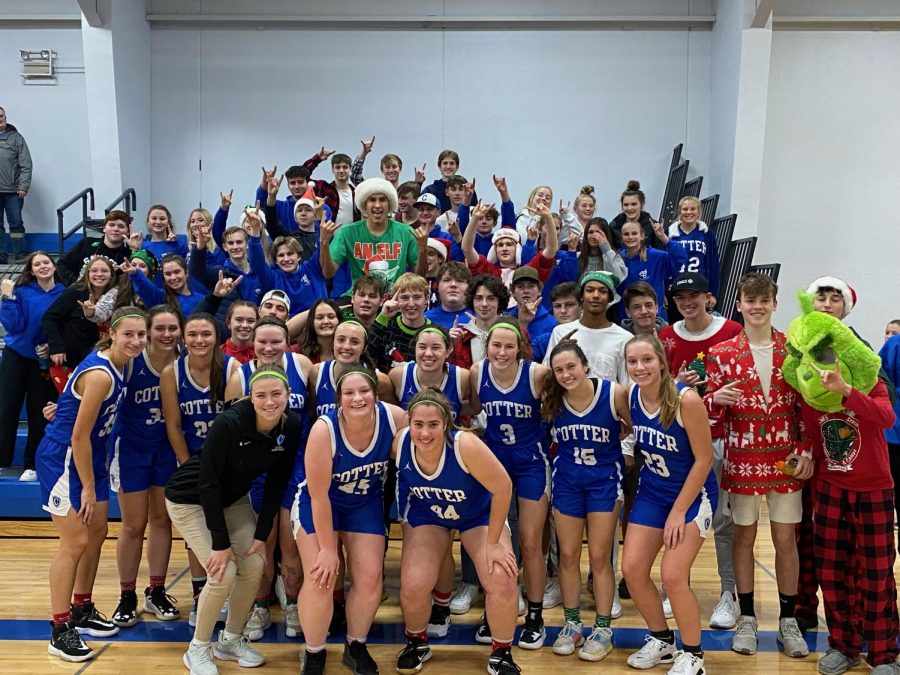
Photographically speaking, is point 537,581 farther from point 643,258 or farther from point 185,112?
point 185,112

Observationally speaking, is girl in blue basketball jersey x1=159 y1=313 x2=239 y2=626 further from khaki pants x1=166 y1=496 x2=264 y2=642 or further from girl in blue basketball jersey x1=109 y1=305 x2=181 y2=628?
khaki pants x1=166 y1=496 x2=264 y2=642

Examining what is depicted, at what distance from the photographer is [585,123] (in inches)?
412

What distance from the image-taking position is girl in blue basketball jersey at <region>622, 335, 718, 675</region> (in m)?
3.57

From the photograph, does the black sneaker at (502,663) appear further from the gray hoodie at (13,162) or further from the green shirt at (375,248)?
the gray hoodie at (13,162)

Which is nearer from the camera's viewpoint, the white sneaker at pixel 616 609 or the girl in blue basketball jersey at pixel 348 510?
the girl in blue basketball jersey at pixel 348 510

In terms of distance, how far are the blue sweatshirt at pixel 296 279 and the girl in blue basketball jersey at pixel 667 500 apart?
8.87 feet

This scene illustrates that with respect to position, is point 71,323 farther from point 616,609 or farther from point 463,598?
point 616,609

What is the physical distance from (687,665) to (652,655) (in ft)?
0.66

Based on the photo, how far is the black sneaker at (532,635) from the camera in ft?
13.0

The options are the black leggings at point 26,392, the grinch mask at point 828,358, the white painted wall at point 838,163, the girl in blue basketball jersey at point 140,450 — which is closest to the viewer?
the grinch mask at point 828,358

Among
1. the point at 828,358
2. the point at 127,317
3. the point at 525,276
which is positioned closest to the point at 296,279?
the point at 525,276

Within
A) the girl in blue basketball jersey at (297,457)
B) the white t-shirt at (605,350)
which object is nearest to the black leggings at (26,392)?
the girl in blue basketball jersey at (297,457)

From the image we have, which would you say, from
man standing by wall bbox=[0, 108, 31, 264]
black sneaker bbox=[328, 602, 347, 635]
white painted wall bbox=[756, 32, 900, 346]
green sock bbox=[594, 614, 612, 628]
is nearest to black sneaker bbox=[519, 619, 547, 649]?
green sock bbox=[594, 614, 612, 628]

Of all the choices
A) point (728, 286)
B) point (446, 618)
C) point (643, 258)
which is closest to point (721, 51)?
point (728, 286)
